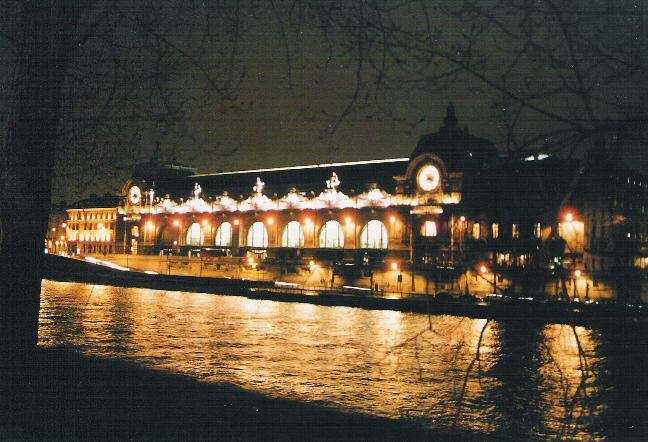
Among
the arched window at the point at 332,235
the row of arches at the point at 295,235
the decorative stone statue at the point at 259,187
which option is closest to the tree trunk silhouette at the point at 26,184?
the row of arches at the point at 295,235

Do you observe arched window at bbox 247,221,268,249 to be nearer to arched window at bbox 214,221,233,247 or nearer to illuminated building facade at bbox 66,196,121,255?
arched window at bbox 214,221,233,247

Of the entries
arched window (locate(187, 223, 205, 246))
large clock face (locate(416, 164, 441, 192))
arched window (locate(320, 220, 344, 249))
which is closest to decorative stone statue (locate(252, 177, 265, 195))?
arched window (locate(320, 220, 344, 249))

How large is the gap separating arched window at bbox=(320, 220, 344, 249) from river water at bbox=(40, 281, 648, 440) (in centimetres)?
3999

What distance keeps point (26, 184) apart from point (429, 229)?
57518mm

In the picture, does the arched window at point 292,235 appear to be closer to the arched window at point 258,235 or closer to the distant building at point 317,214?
the distant building at point 317,214

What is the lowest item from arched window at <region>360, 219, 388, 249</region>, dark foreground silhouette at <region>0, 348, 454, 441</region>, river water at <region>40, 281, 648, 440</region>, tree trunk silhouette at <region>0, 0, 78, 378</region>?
river water at <region>40, 281, 648, 440</region>

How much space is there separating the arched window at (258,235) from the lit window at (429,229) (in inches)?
884

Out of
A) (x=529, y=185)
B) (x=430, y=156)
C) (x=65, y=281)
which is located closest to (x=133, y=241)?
(x=65, y=281)

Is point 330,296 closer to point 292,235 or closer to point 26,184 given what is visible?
point 26,184

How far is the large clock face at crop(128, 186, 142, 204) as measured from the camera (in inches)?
3627

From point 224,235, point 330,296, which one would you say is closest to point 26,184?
point 330,296

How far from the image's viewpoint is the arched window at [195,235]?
86875 millimetres

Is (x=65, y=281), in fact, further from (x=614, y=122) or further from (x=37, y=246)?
(x=614, y=122)

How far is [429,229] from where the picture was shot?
6350 centimetres
